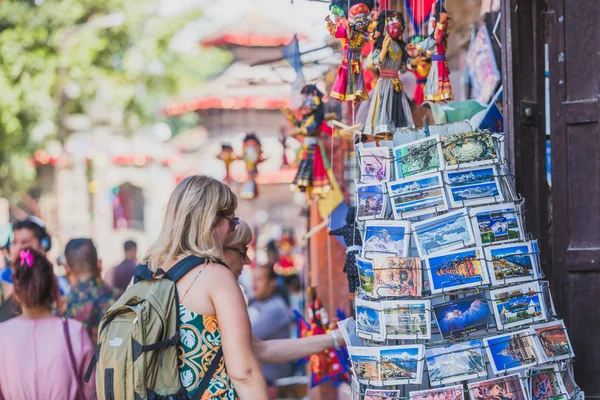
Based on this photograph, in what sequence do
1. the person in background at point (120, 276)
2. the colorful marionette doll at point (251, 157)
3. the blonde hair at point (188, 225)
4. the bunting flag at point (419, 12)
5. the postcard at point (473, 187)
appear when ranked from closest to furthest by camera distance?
the postcard at point (473, 187)
the blonde hair at point (188, 225)
the bunting flag at point (419, 12)
the person in background at point (120, 276)
the colorful marionette doll at point (251, 157)

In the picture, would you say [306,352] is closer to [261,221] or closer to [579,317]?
[579,317]

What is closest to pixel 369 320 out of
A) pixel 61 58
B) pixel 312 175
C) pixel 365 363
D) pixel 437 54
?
pixel 365 363

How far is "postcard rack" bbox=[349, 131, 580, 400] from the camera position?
2.62 meters

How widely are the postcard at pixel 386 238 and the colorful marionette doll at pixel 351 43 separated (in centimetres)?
81

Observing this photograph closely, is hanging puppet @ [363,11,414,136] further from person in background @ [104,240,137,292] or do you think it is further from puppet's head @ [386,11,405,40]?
person in background @ [104,240,137,292]

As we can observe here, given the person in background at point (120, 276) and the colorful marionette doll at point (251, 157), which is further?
the colorful marionette doll at point (251, 157)

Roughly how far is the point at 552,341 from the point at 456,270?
444mm

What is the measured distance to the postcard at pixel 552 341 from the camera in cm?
269

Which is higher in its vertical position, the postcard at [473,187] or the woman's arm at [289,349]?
the postcard at [473,187]

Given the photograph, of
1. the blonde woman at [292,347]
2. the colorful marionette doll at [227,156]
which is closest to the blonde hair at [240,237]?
the blonde woman at [292,347]

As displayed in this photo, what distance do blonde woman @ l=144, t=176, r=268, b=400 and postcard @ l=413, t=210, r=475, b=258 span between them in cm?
65

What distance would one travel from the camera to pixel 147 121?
22188mm

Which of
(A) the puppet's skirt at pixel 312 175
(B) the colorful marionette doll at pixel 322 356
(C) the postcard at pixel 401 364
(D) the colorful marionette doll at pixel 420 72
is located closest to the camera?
(C) the postcard at pixel 401 364

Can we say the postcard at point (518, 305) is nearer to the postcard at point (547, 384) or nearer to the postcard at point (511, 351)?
the postcard at point (511, 351)
